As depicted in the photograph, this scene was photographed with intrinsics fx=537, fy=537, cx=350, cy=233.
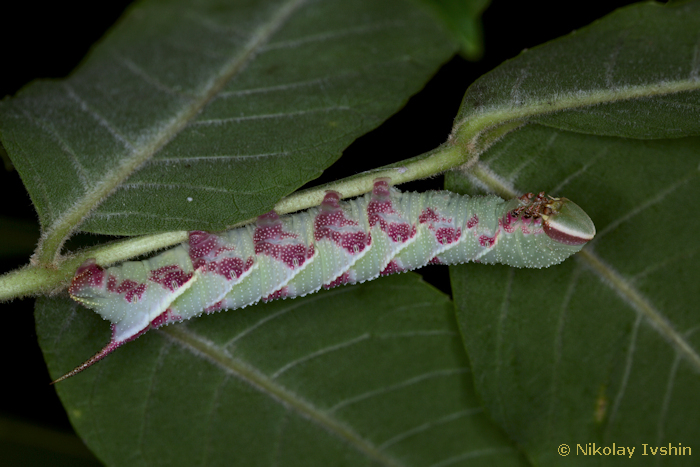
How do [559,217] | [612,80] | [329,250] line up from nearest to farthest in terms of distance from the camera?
[612,80] < [559,217] < [329,250]

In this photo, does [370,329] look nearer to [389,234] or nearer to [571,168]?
[389,234]

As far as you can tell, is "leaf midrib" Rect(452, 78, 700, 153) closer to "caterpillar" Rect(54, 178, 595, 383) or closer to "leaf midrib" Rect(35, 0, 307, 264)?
"caterpillar" Rect(54, 178, 595, 383)

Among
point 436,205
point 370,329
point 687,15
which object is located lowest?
point 370,329

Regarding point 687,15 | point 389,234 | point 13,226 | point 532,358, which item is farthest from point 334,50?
point 13,226

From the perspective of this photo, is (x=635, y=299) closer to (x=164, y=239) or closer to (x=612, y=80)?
(x=612, y=80)

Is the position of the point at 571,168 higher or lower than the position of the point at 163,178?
lower

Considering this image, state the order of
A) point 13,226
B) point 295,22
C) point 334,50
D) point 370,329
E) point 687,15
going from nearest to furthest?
point 295,22 → point 334,50 → point 687,15 → point 370,329 → point 13,226

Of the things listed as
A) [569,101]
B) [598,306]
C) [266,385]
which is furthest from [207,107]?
[598,306]
